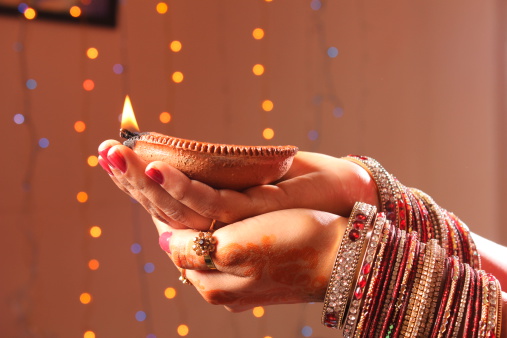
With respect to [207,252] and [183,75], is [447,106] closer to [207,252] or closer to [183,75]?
[183,75]

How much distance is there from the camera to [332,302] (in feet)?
1.66

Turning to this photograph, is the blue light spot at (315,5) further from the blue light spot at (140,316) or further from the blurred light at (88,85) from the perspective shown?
the blue light spot at (140,316)

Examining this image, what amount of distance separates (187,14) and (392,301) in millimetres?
1470

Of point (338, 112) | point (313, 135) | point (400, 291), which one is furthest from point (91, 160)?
point (400, 291)

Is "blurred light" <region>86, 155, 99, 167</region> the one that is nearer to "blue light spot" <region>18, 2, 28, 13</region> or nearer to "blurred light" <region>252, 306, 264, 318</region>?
"blue light spot" <region>18, 2, 28, 13</region>

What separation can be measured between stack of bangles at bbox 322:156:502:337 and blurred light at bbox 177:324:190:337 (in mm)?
1356

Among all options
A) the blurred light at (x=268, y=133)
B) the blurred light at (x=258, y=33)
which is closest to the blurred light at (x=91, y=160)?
the blurred light at (x=268, y=133)

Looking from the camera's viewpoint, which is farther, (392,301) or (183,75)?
(183,75)

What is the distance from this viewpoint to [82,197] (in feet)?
5.34

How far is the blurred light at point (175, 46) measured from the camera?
170cm

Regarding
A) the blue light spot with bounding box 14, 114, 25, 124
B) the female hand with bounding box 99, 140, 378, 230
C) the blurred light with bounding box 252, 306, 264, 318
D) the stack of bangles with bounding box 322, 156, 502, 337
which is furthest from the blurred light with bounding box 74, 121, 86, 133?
the stack of bangles with bounding box 322, 156, 502, 337

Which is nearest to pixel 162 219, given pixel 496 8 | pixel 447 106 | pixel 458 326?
pixel 458 326

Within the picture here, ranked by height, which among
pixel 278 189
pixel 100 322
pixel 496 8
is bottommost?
pixel 100 322

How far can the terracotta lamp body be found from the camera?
49cm
